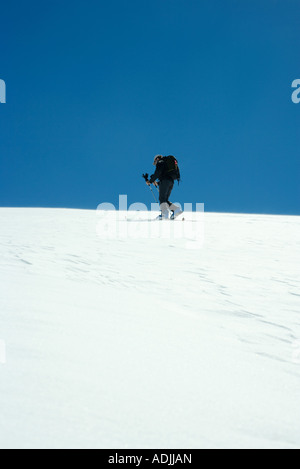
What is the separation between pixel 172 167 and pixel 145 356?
7.56 metres

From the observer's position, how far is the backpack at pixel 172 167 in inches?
349

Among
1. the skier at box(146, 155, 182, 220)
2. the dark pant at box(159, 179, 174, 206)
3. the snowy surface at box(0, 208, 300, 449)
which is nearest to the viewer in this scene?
the snowy surface at box(0, 208, 300, 449)

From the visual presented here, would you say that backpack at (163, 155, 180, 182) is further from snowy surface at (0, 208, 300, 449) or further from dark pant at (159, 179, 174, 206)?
snowy surface at (0, 208, 300, 449)

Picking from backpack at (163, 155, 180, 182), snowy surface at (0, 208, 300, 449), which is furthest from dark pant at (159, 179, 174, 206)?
snowy surface at (0, 208, 300, 449)

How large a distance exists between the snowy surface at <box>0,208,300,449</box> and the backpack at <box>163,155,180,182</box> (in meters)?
5.54

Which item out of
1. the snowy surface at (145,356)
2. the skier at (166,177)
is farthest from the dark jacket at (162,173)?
the snowy surface at (145,356)

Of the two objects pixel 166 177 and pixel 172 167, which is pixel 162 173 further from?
pixel 172 167

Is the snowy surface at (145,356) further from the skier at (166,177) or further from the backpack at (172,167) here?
the backpack at (172,167)

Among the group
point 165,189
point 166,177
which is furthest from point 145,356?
point 166,177

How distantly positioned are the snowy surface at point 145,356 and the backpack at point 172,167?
5.54m

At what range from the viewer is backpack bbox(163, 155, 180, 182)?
8.88 m

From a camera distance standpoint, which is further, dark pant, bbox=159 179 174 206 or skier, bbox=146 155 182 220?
dark pant, bbox=159 179 174 206
